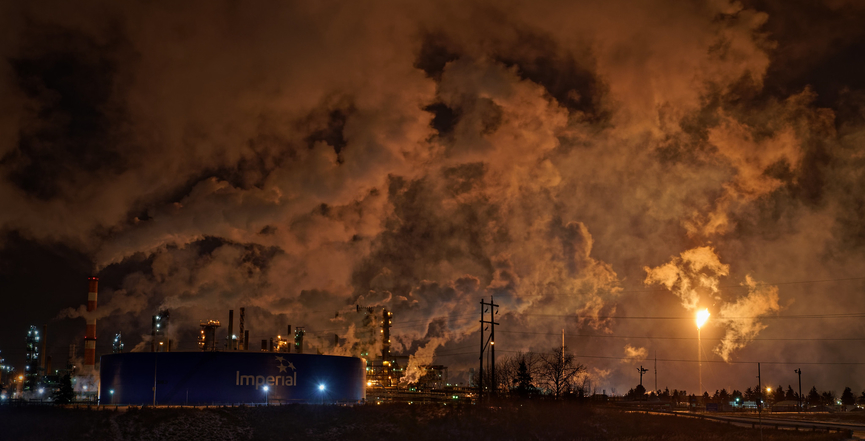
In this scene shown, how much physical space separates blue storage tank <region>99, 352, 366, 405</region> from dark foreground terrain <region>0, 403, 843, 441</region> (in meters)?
8.89

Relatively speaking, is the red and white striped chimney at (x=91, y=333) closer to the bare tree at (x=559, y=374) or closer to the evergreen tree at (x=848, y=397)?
the bare tree at (x=559, y=374)

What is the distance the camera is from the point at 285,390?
2640 inches

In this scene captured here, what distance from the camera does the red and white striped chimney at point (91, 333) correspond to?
11088 centimetres

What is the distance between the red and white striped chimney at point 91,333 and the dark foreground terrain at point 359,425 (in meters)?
61.6

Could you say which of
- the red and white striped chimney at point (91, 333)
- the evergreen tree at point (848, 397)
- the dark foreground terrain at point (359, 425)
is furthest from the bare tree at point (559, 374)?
the evergreen tree at point (848, 397)

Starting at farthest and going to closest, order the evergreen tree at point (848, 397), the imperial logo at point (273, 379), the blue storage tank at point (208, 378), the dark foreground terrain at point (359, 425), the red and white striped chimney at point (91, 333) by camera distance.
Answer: the evergreen tree at point (848, 397) < the red and white striped chimney at point (91, 333) < the imperial logo at point (273, 379) < the blue storage tank at point (208, 378) < the dark foreground terrain at point (359, 425)

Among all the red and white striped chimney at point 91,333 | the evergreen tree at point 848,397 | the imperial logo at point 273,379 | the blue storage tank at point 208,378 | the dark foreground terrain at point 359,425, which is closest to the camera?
the dark foreground terrain at point 359,425

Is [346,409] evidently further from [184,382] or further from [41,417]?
[41,417]

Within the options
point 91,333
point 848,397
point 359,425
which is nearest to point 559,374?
point 359,425

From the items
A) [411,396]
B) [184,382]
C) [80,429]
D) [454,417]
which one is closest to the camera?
[80,429]

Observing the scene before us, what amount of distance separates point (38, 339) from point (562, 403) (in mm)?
127459

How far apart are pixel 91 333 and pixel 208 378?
6064 cm

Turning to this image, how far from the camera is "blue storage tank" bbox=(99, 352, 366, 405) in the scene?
6462 cm

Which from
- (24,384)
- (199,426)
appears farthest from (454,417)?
(24,384)
